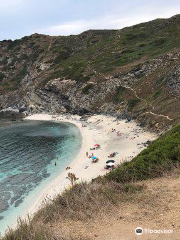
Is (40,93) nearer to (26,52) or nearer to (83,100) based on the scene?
(83,100)

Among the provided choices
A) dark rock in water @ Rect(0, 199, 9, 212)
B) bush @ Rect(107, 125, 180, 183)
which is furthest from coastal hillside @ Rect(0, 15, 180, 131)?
dark rock in water @ Rect(0, 199, 9, 212)

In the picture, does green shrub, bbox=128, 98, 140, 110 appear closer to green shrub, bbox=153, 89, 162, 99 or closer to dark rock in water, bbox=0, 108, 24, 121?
green shrub, bbox=153, 89, 162, 99

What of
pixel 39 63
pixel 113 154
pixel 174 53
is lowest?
pixel 113 154

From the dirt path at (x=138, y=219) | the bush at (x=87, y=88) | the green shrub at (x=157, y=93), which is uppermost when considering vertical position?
the bush at (x=87, y=88)

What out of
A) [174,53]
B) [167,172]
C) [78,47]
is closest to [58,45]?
[78,47]

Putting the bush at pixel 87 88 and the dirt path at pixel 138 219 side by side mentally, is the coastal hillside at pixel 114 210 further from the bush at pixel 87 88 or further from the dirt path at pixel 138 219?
the bush at pixel 87 88

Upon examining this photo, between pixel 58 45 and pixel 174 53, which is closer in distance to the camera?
pixel 174 53

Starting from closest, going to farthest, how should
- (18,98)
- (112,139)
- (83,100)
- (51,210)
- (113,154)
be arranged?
(51,210), (113,154), (112,139), (83,100), (18,98)

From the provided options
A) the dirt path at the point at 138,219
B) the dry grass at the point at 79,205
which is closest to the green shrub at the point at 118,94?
the dry grass at the point at 79,205
